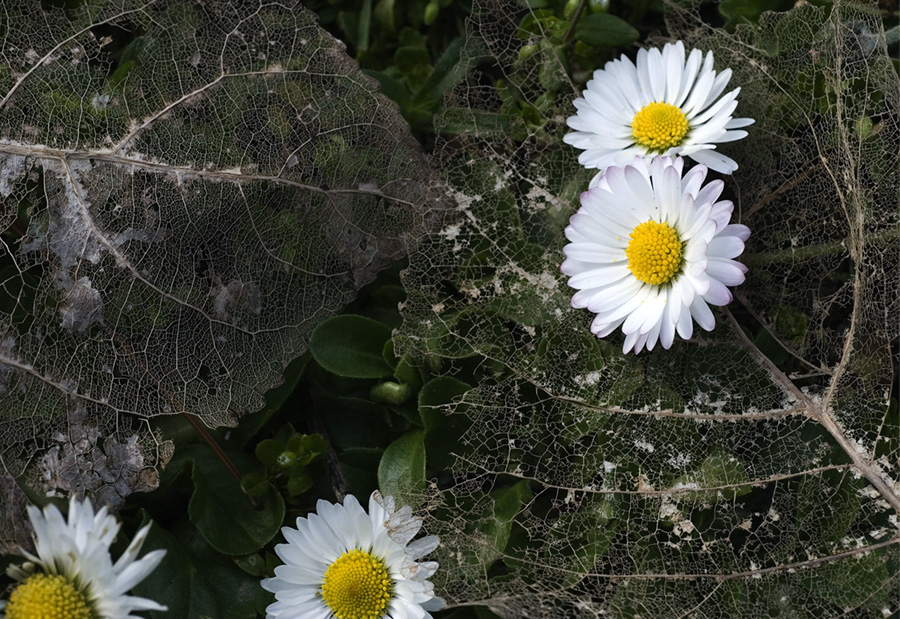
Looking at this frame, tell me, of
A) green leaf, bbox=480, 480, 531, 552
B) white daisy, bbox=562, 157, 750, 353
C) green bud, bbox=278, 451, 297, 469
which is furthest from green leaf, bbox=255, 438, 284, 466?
white daisy, bbox=562, 157, 750, 353

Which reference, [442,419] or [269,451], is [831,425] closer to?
[442,419]

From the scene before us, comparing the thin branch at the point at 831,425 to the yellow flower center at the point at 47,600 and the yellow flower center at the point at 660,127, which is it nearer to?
the yellow flower center at the point at 660,127

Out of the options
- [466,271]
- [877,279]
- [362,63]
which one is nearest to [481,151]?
[466,271]

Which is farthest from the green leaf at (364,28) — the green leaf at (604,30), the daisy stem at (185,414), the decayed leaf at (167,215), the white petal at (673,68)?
the daisy stem at (185,414)

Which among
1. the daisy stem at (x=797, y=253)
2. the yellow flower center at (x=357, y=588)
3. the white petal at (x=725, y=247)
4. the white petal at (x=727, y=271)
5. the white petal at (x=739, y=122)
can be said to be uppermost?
the white petal at (x=739, y=122)

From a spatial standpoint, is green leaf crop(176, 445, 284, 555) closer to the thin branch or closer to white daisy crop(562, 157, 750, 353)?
white daisy crop(562, 157, 750, 353)

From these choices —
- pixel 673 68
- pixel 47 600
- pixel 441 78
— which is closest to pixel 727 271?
pixel 673 68

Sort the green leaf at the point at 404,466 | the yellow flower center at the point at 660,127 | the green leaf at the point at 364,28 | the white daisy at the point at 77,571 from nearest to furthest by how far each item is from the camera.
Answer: the white daisy at the point at 77,571
the green leaf at the point at 404,466
the yellow flower center at the point at 660,127
the green leaf at the point at 364,28

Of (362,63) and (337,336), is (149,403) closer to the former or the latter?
(337,336)
